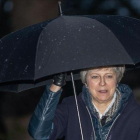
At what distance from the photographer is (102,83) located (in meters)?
3.58

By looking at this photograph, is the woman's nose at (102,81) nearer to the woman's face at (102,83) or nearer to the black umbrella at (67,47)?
the woman's face at (102,83)

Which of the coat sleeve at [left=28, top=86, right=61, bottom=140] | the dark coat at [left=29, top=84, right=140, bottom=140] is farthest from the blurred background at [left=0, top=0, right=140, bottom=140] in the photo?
the coat sleeve at [left=28, top=86, right=61, bottom=140]

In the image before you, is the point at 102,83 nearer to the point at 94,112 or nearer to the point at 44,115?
the point at 94,112

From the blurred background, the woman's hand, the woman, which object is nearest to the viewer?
the woman's hand

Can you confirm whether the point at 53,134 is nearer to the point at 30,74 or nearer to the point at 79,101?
the point at 79,101

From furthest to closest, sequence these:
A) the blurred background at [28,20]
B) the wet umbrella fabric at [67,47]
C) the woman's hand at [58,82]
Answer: the blurred background at [28,20], the woman's hand at [58,82], the wet umbrella fabric at [67,47]

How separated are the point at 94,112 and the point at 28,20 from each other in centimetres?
369

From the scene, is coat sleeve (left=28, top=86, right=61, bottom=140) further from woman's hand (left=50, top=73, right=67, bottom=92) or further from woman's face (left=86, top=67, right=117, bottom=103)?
woman's face (left=86, top=67, right=117, bottom=103)

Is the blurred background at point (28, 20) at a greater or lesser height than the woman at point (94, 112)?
greater

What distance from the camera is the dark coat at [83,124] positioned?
358 centimetres

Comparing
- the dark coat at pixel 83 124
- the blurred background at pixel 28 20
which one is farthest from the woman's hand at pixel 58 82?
the blurred background at pixel 28 20

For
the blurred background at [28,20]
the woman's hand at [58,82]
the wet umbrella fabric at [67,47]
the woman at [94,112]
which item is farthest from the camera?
the blurred background at [28,20]

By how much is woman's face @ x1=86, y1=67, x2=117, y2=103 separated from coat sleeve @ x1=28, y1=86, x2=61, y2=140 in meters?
0.31

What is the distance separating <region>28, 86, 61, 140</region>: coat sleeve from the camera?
3.48 meters
